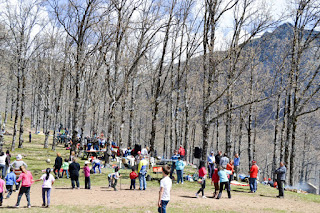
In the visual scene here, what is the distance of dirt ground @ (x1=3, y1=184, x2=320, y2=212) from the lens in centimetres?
1124

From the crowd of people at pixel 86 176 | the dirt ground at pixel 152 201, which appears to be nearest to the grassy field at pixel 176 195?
the dirt ground at pixel 152 201

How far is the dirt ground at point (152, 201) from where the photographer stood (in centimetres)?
1124

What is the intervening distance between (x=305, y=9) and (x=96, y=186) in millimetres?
18985

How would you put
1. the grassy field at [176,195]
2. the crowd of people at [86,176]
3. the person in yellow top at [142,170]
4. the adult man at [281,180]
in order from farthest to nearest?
the adult man at [281,180]
the person in yellow top at [142,170]
the grassy field at [176,195]
the crowd of people at [86,176]

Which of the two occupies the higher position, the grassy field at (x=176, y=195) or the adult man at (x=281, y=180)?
the adult man at (x=281, y=180)

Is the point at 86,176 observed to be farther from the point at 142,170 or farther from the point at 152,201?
the point at 152,201

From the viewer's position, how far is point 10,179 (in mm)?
11555

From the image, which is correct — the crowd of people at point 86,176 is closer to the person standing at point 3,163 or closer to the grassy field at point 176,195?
the person standing at point 3,163

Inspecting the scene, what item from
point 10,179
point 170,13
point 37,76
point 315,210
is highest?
point 170,13

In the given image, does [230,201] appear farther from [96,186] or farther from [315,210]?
[96,186]

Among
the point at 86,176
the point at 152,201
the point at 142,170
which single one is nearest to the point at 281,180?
the point at 152,201

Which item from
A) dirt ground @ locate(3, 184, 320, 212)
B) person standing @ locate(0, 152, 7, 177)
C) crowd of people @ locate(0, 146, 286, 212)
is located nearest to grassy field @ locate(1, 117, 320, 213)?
dirt ground @ locate(3, 184, 320, 212)

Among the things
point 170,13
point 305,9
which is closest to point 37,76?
point 170,13

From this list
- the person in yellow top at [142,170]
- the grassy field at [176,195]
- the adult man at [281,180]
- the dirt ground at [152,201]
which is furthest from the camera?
the adult man at [281,180]
